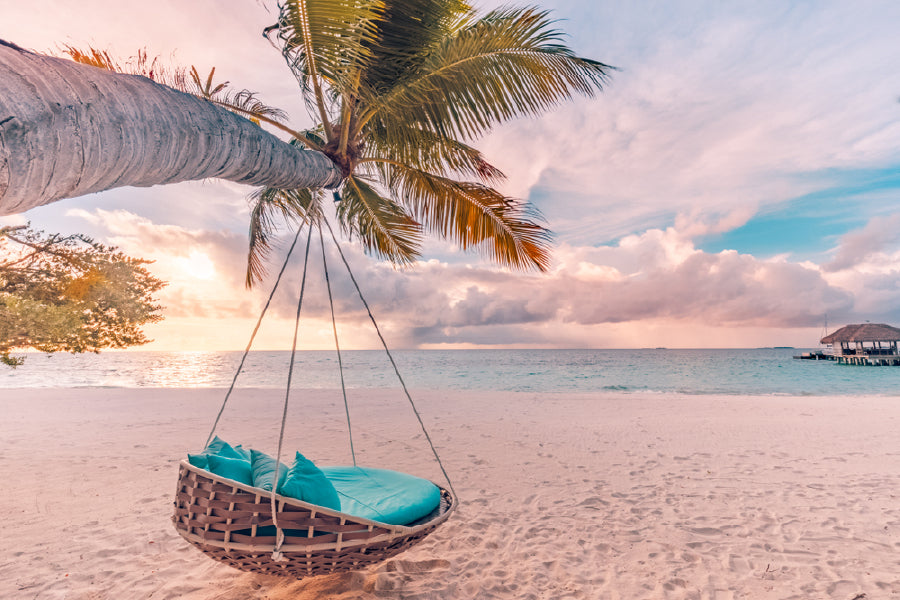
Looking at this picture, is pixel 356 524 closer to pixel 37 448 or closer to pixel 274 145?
pixel 274 145

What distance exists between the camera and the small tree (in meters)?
4.96

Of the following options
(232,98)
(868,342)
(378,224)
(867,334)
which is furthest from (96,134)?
(868,342)

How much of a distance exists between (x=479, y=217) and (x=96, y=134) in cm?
371

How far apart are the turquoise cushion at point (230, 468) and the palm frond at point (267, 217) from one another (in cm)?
387

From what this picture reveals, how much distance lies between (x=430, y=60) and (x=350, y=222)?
3423 millimetres

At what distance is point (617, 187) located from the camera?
336 inches

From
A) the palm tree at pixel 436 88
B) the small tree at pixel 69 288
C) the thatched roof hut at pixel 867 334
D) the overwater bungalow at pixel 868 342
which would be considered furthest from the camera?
the overwater bungalow at pixel 868 342

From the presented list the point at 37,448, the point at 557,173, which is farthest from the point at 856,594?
the point at 37,448

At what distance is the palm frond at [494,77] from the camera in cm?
357

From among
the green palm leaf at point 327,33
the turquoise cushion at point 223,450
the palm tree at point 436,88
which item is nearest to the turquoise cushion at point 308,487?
the turquoise cushion at point 223,450

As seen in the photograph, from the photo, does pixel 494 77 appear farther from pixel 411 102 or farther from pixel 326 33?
pixel 326 33

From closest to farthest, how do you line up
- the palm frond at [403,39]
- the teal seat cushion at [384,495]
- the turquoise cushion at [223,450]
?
the teal seat cushion at [384,495]
the turquoise cushion at [223,450]
the palm frond at [403,39]

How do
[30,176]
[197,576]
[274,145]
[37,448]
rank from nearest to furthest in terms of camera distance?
[30,176], [274,145], [197,576], [37,448]

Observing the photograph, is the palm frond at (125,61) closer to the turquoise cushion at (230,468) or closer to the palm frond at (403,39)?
the palm frond at (403,39)
